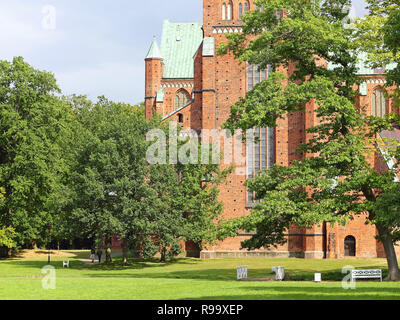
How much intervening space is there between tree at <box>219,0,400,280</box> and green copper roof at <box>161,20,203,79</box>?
38566mm

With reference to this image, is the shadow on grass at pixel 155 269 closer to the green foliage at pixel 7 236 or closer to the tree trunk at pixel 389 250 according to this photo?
the green foliage at pixel 7 236

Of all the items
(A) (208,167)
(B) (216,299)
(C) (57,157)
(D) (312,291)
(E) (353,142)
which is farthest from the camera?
(C) (57,157)

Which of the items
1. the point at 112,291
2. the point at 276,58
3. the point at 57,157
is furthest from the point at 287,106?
the point at 57,157

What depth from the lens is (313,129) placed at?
2683cm

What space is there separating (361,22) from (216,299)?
17639 mm

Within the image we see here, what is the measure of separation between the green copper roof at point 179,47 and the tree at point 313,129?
38.6 metres

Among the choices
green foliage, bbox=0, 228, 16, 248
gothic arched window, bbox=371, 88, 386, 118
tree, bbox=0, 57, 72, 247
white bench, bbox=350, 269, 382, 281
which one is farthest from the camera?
gothic arched window, bbox=371, 88, 386, 118

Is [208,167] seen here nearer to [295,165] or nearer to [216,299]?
[295,165]

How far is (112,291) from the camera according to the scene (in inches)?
739

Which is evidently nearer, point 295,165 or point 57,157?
point 295,165

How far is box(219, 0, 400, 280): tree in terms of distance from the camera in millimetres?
24234

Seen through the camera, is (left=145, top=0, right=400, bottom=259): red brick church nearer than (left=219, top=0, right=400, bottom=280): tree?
No

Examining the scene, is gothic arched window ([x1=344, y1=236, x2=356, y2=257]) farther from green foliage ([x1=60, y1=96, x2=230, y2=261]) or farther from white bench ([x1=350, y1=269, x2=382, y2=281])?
white bench ([x1=350, y1=269, x2=382, y2=281])

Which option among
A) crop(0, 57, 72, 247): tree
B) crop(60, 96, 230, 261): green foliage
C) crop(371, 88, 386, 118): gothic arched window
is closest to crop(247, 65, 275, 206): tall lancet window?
crop(60, 96, 230, 261): green foliage
